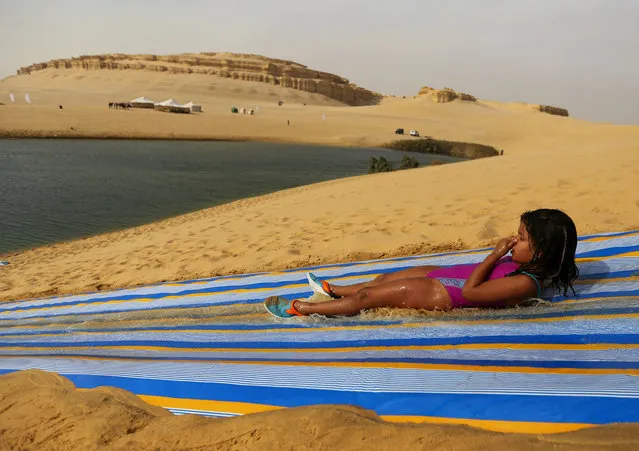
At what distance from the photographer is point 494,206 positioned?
6602 mm

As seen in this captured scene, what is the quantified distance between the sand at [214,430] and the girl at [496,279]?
45.6 inches

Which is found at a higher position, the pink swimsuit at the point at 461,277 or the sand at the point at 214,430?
the pink swimsuit at the point at 461,277

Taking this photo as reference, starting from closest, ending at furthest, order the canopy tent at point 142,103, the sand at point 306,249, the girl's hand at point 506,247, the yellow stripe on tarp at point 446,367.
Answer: the sand at point 306,249
the yellow stripe on tarp at point 446,367
the girl's hand at point 506,247
the canopy tent at point 142,103

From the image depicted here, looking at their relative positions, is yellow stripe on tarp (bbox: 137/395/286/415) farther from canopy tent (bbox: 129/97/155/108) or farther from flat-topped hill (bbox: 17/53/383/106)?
flat-topped hill (bbox: 17/53/383/106)

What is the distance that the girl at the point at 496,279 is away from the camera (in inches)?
99.3

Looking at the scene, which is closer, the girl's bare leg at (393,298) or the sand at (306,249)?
the sand at (306,249)

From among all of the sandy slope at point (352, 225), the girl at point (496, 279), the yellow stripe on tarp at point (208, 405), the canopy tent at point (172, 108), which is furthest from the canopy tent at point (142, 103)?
the yellow stripe on tarp at point (208, 405)

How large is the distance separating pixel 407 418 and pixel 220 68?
8585 centimetres

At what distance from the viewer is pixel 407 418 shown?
66.1 inches

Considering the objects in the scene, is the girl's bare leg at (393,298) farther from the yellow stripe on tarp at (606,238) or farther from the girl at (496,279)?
the yellow stripe on tarp at (606,238)

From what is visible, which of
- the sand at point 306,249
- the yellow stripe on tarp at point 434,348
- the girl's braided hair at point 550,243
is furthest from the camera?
the girl's braided hair at point 550,243

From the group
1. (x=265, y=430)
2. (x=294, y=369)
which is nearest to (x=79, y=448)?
(x=265, y=430)


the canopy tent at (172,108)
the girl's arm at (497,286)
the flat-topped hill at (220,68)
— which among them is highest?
the flat-topped hill at (220,68)

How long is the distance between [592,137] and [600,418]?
3967 cm
